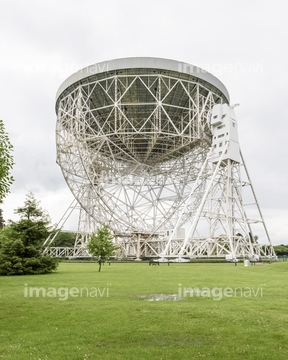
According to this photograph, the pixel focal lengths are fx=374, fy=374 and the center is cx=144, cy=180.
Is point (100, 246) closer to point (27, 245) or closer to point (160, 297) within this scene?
point (27, 245)

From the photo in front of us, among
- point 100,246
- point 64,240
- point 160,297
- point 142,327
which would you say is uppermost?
point 64,240

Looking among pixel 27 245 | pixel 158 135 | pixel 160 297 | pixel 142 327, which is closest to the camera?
pixel 142 327

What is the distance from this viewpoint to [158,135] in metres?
36.5

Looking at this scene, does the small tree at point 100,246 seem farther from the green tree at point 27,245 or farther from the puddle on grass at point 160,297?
the puddle on grass at point 160,297

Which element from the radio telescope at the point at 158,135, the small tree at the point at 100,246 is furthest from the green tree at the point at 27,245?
the radio telescope at the point at 158,135

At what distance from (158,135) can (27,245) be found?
16.4 m

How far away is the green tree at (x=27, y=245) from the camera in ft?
84.2

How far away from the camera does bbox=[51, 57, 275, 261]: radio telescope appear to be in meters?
35.6

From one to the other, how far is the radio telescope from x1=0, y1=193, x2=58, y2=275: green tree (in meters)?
12.3

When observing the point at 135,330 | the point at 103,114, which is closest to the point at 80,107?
the point at 103,114

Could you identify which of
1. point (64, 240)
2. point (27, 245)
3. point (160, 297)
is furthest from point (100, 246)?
point (64, 240)

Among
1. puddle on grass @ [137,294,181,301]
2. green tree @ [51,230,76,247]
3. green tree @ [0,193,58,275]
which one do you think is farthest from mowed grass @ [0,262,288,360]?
green tree @ [51,230,76,247]

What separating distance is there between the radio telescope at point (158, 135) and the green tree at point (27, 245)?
12276 millimetres

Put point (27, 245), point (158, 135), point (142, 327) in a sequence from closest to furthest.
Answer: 1. point (142, 327)
2. point (27, 245)
3. point (158, 135)
